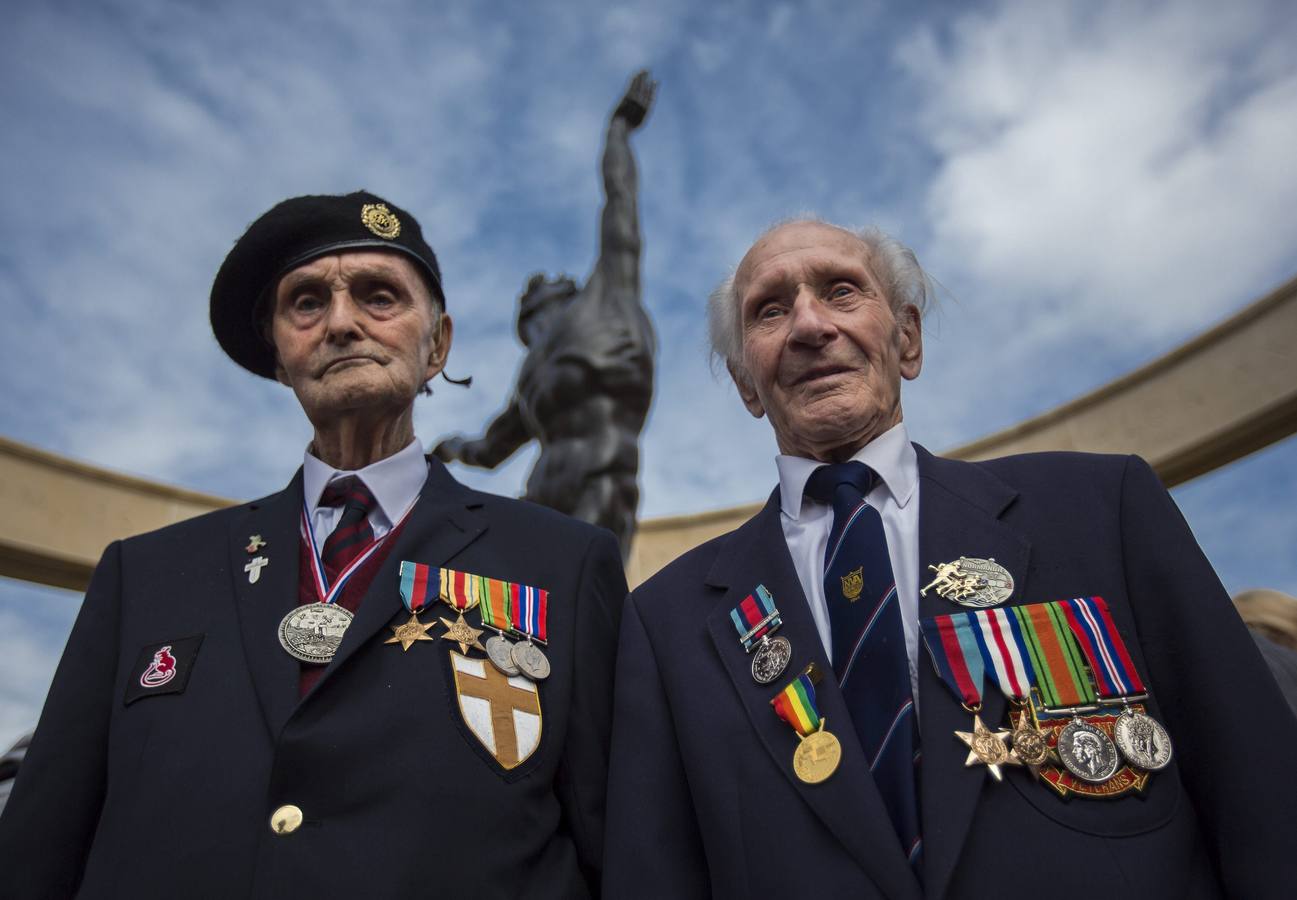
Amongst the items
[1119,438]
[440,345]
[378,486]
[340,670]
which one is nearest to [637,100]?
[440,345]

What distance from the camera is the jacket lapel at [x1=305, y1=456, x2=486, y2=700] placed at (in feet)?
6.03

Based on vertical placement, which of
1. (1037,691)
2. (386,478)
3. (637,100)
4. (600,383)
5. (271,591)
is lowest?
(1037,691)

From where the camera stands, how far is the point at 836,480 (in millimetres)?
1925

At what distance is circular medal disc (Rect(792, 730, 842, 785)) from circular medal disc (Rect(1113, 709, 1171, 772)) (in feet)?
1.28

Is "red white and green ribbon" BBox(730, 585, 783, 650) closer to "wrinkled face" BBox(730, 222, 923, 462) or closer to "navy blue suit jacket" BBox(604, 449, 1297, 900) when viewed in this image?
"navy blue suit jacket" BBox(604, 449, 1297, 900)

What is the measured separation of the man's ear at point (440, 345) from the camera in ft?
7.99

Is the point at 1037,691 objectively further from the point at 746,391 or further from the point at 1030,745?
the point at 746,391

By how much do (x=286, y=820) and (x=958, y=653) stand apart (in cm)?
105

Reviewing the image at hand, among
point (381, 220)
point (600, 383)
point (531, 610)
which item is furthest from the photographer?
point (600, 383)

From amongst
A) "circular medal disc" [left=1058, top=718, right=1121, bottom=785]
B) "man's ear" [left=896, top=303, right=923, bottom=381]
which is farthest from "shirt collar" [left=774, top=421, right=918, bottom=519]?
"circular medal disc" [left=1058, top=718, right=1121, bottom=785]

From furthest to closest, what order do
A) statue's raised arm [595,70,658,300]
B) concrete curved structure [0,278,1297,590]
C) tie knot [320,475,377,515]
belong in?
1. concrete curved structure [0,278,1297,590]
2. statue's raised arm [595,70,658,300]
3. tie knot [320,475,377,515]

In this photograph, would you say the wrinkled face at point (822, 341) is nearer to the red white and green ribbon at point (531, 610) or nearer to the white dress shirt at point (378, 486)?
the red white and green ribbon at point (531, 610)

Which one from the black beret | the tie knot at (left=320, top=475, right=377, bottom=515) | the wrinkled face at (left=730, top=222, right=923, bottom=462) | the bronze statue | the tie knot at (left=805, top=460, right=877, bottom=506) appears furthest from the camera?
the bronze statue

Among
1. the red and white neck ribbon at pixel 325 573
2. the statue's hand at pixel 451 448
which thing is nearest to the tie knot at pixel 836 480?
the red and white neck ribbon at pixel 325 573
